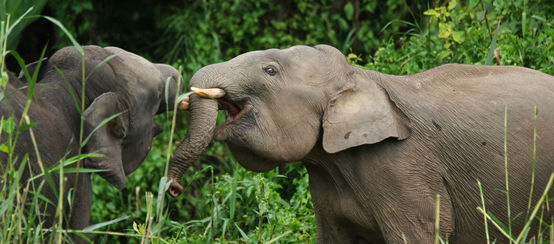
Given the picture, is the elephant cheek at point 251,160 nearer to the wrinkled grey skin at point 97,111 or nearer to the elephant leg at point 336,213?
Answer: the elephant leg at point 336,213

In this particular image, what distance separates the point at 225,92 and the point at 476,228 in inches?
52.2

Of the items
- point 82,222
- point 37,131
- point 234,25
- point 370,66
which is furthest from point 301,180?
point 234,25

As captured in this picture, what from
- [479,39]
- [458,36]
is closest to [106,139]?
[458,36]

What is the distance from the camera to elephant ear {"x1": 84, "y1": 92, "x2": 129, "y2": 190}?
184 inches

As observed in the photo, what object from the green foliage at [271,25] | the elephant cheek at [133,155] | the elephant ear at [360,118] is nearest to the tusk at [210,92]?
the elephant ear at [360,118]

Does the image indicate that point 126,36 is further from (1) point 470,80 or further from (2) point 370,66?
(1) point 470,80

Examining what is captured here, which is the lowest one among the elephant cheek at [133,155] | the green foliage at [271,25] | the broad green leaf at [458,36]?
the green foliage at [271,25]

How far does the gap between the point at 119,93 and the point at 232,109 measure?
0.91m

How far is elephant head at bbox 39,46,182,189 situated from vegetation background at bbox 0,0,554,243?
113 centimetres

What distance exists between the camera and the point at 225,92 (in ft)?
13.6

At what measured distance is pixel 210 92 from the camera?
4.09m

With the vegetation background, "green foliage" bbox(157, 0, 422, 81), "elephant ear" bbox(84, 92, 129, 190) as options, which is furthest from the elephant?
"green foliage" bbox(157, 0, 422, 81)

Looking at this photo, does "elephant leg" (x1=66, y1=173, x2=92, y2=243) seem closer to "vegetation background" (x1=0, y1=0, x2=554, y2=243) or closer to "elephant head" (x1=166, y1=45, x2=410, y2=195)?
"elephant head" (x1=166, y1=45, x2=410, y2=195)

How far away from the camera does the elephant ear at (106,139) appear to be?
4.66 meters
